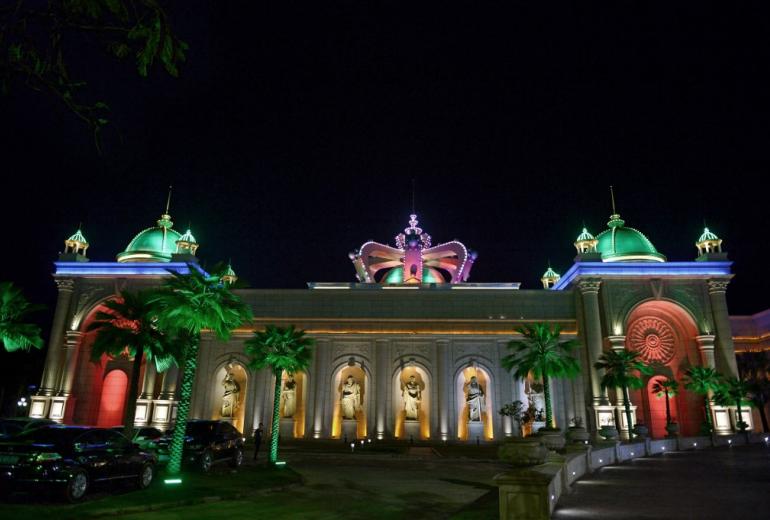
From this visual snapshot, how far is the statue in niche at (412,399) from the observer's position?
48.6m

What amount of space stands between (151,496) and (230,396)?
36058mm

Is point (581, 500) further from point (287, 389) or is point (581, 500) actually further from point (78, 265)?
point (78, 265)

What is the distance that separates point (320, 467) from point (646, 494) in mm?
17360

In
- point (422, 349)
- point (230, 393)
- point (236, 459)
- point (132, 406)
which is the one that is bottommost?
point (236, 459)

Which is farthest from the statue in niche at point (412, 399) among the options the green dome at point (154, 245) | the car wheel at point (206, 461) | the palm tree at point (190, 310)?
the car wheel at point (206, 461)

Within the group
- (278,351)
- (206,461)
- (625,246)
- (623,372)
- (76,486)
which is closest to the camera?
(76,486)

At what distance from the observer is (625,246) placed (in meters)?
54.1

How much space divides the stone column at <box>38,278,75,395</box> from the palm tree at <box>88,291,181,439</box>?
29.0 m

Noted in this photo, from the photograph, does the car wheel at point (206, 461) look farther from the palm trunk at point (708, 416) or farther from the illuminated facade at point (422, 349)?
the palm trunk at point (708, 416)

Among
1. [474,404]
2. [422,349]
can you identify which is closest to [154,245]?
[422,349]

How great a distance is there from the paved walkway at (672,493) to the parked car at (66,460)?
37.9 feet

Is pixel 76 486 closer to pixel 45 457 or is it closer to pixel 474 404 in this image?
pixel 45 457

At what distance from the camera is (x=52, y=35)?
5.93 metres

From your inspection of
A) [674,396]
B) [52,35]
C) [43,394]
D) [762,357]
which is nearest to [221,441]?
[52,35]
